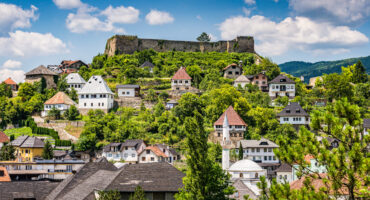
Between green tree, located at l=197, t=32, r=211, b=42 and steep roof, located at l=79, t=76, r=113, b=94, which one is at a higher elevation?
green tree, located at l=197, t=32, r=211, b=42

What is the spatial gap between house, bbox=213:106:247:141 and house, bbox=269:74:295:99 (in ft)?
68.6

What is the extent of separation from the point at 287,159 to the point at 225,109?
218 feet

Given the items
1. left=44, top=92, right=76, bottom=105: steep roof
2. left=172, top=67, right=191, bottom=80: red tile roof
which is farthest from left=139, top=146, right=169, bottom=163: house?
left=172, top=67, right=191, bottom=80: red tile roof

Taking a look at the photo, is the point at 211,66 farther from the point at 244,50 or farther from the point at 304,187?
the point at 304,187

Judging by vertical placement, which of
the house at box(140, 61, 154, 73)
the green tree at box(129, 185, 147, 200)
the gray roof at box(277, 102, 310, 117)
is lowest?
the green tree at box(129, 185, 147, 200)

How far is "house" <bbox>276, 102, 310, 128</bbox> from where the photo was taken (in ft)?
Result: 275

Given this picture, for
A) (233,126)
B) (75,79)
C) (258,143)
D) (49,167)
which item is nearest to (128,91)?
(75,79)

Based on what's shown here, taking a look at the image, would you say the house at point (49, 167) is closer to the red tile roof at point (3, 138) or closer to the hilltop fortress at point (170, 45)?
the red tile roof at point (3, 138)

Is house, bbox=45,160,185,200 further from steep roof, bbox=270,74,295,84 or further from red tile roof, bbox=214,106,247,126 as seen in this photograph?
steep roof, bbox=270,74,295,84

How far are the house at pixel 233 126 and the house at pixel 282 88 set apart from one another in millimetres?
20911

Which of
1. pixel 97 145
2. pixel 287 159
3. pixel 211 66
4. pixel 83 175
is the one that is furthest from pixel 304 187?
pixel 211 66

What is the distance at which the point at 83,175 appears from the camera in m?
34.8

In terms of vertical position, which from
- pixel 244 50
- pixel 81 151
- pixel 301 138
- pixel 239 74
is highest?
pixel 244 50

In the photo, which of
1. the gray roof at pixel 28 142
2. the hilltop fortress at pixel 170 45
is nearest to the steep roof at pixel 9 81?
the hilltop fortress at pixel 170 45
